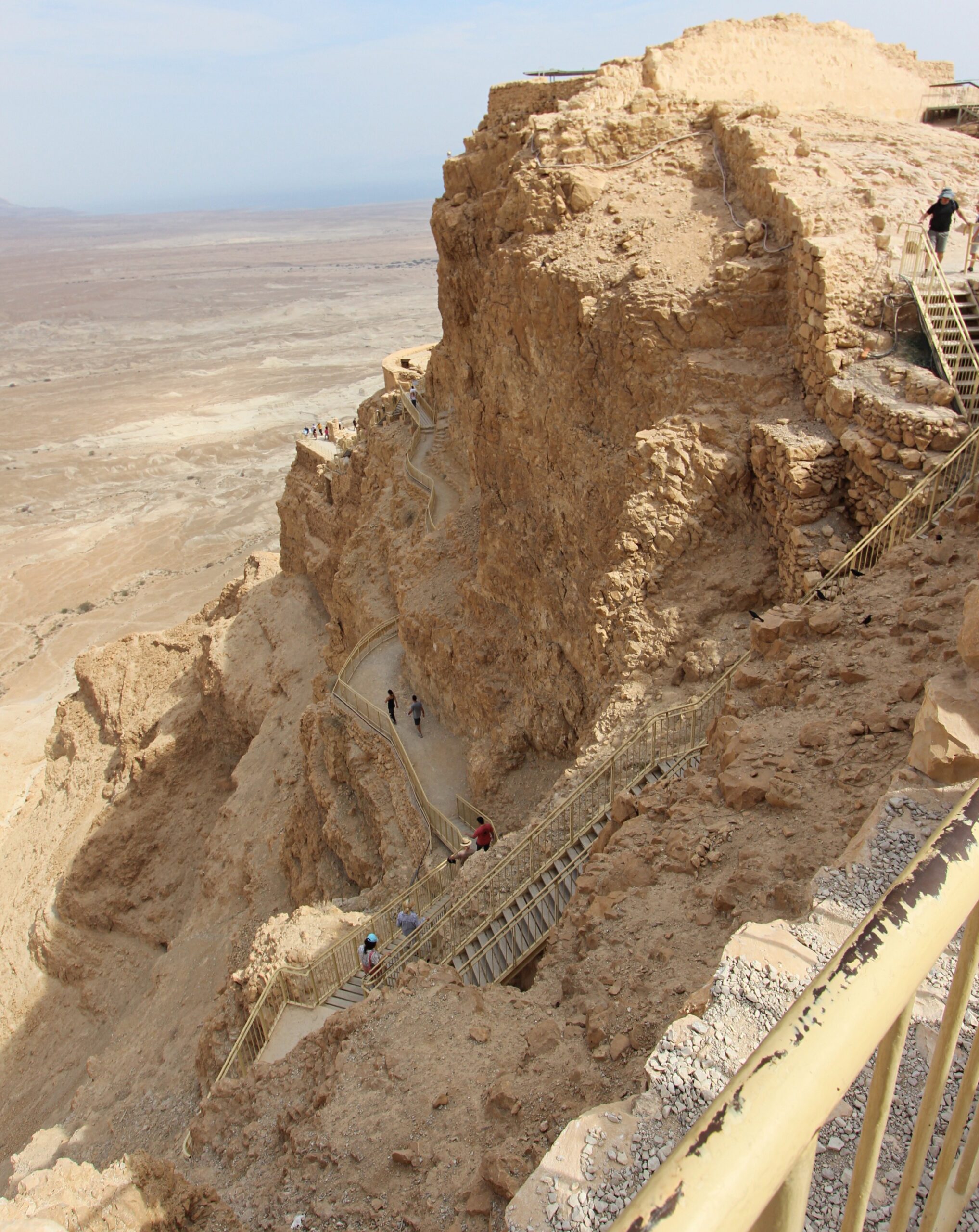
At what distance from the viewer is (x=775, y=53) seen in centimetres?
1432

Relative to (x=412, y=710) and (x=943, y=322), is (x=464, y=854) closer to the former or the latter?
(x=412, y=710)

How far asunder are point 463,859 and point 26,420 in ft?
226

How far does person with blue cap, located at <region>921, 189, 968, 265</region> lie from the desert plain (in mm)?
25268

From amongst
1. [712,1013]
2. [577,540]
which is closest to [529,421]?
[577,540]

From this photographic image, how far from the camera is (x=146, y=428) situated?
6391cm

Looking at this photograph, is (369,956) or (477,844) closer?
(369,956)

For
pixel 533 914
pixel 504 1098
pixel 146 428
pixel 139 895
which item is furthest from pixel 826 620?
pixel 146 428

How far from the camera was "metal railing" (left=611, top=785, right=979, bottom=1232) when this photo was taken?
110 centimetres

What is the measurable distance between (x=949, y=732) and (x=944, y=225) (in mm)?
8131

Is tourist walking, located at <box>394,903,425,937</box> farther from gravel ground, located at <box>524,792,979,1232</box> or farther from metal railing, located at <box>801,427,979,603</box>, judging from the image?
gravel ground, located at <box>524,792,979,1232</box>

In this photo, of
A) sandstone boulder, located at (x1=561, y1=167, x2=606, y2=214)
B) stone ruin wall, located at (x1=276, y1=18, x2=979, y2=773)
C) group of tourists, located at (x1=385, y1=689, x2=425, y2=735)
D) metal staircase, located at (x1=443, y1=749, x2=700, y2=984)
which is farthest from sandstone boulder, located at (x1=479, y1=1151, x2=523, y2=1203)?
sandstone boulder, located at (x1=561, y1=167, x2=606, y2=214)

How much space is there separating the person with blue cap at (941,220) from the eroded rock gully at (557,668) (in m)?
0.48

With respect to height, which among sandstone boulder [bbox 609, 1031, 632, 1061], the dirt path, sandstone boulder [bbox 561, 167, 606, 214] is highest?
sandstone boulder [bbox 561, 167, 606, 214]

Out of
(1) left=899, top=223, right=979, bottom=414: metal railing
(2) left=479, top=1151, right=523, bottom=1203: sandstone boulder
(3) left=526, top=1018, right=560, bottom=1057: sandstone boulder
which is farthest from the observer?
(1) left=899, top=223, right=979, bottom=414: metal railing
